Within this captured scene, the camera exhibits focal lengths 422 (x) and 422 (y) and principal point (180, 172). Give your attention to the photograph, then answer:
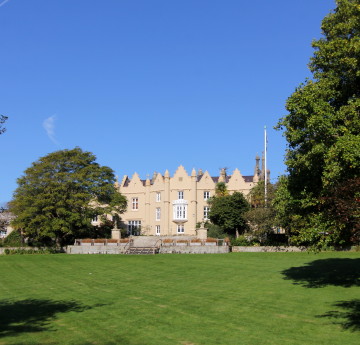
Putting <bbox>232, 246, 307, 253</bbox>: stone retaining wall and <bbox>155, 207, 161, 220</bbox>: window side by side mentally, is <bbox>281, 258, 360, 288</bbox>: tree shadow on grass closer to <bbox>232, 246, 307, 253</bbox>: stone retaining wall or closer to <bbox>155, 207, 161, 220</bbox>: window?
<bbox>232, 246, 307, 253</bbox>: stone retaining wall

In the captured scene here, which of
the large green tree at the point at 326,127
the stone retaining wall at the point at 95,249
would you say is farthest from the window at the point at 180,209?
the large green tree at the point at 326,127

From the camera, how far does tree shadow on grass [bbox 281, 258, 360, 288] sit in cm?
2378

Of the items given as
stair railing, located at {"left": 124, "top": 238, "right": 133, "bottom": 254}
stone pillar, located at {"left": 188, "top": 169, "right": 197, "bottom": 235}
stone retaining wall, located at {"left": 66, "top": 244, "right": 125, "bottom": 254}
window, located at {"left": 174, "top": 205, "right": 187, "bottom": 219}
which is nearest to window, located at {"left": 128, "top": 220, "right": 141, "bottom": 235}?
window, located at {"left": 174, "top": 205, "right": 187, "bottom": 219}

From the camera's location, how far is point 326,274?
2719cm

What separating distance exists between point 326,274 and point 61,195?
1384 inches

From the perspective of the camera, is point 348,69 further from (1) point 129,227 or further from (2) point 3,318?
(1) point 129,227

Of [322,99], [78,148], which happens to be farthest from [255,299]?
[78,148]

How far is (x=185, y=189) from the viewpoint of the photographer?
74438 mm

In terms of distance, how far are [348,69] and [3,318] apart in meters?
18.5

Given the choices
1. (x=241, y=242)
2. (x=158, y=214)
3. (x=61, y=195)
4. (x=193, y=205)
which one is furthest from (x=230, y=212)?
(x=61, y=195)

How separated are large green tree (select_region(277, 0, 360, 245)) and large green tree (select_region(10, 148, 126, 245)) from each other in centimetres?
3614

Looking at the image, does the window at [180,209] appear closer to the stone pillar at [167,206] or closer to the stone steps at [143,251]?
the stone pillar at [167,206]

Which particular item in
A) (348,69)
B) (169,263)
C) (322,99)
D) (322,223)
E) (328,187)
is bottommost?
(169,263)

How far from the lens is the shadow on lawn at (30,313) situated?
13.8 metres
